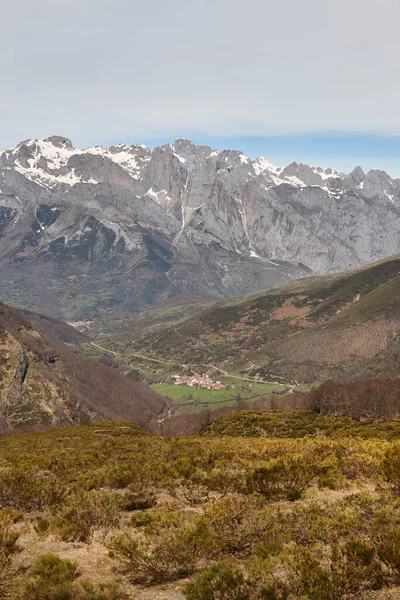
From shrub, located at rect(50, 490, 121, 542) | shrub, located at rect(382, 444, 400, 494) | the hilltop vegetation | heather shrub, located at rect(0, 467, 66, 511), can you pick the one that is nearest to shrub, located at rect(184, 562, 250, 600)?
the hilltop vegetation

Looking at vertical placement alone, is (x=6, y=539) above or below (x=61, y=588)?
below

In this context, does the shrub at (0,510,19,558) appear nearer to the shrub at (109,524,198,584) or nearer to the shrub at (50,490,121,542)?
the shrub at (50,490,121,542)

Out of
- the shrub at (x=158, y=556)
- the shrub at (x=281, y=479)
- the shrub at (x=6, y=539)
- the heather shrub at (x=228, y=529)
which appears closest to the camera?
the shrub at (x=158, y=556)

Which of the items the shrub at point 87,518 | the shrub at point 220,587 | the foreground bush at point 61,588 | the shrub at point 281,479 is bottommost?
the shrub at point 281,479

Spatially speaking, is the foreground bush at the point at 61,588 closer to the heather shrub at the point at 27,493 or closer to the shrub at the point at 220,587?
the shrub at the point at 220,587

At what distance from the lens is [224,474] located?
36094mm

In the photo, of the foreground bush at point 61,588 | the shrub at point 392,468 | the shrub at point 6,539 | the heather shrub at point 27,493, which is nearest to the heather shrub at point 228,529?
the foreground bush at point 61,588

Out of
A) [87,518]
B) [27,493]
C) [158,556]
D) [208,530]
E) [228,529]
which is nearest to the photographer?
[158,556]

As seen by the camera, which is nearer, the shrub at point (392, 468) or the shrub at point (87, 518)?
the shrub at point (87, 518)

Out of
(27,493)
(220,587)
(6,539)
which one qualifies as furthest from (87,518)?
(220,587)

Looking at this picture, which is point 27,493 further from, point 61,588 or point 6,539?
point 61,588

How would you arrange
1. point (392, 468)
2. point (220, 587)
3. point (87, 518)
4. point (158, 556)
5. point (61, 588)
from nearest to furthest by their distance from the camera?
point (220, 587), point (61, 588), point (158, 556), point (87, 518), point (392, 468)

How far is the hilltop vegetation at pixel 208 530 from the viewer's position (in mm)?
18062

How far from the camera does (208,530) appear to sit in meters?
22.7
